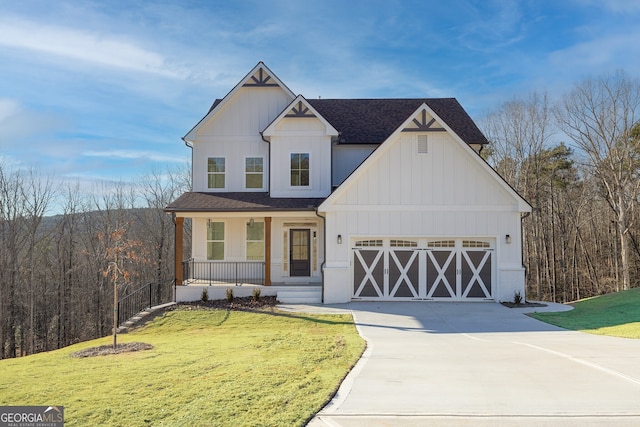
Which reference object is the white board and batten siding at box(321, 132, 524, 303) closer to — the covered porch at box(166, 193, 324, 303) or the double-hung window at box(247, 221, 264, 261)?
the covered porch at box(166, 193, 324, 303)


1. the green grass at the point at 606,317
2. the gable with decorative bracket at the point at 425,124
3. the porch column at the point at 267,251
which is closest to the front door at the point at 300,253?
the porch column at the point at 267,251

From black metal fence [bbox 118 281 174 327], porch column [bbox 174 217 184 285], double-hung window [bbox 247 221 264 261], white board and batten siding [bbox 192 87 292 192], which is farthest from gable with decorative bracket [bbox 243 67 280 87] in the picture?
black metal fence [bbox 118 281 174 327]

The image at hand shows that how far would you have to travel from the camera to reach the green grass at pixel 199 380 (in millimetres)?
6051

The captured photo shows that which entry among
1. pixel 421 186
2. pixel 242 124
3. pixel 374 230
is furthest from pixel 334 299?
pixel 242 124

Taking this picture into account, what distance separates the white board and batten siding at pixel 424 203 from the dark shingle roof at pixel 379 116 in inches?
159

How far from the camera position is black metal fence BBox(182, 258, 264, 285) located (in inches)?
835

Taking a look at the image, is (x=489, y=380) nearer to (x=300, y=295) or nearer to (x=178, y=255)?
(x=300, y=295)

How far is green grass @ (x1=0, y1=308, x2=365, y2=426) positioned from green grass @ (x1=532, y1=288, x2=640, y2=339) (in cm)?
664

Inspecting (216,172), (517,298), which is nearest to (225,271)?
(216,172)

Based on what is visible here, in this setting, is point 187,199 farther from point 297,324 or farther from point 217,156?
point 297,324

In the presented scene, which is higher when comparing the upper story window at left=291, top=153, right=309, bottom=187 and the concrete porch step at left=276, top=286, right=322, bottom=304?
the upper story window at left=291, top=153, right=309, bottom=187

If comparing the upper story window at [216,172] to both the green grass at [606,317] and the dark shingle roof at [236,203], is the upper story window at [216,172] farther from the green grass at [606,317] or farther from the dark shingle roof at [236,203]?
the green grass at [606,317]

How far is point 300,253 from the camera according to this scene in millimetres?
21531

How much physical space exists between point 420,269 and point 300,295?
4.81 m
